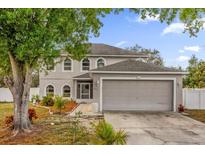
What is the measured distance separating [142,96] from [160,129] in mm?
6669

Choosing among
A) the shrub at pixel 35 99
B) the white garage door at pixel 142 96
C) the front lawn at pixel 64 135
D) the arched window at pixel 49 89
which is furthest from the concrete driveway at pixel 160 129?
the arched window at pixel 49 89

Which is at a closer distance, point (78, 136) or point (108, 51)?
point (78, 136)

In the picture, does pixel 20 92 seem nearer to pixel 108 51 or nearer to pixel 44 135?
pixel 44 135

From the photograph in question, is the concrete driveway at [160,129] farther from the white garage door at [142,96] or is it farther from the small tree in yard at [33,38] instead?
the small tree in yard at [33,38]

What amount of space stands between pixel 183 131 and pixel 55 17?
6.20 meters

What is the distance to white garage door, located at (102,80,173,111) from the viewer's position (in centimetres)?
1972

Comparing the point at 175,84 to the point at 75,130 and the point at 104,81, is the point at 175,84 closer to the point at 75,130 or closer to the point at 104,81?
the point at 104,81

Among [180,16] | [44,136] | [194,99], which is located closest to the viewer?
[44,136]

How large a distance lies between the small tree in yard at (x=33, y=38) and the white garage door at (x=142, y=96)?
19.9 feet

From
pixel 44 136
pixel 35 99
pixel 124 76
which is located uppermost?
pixel 124 76

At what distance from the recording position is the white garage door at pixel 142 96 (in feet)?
64.7

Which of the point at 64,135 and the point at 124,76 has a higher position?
the point at 124,76

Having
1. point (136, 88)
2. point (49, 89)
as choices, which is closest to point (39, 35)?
point (136, 88)

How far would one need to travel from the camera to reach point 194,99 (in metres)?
22.1
